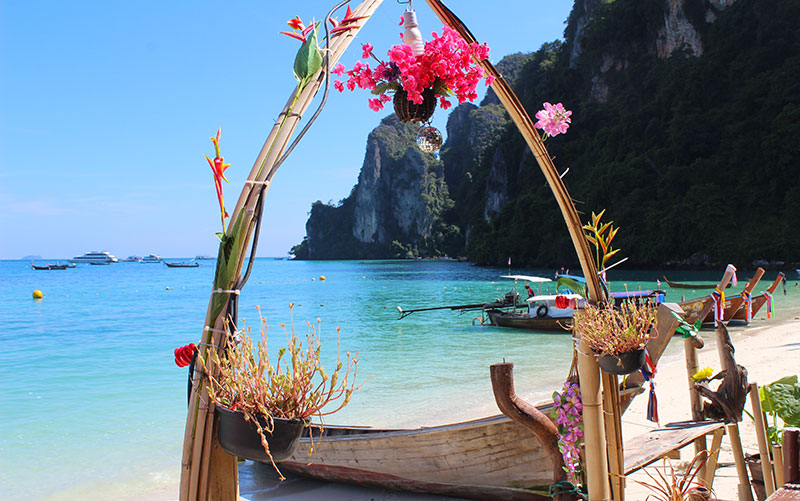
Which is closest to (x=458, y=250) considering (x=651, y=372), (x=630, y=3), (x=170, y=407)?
(x=630, y=3)

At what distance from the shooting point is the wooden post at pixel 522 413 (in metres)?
2.72

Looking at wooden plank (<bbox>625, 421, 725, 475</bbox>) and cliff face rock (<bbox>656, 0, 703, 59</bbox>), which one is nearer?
wooden plank (<bbox>625, 421, 725, 475</bbox>)

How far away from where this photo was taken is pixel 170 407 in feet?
35.2

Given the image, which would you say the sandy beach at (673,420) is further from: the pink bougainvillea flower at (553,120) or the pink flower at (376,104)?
the pink flower at (376,104)

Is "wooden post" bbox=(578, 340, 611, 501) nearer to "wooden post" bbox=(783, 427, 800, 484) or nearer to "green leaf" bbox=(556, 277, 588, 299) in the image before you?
"green leaf" bbox=(556, 277, 588, 299)

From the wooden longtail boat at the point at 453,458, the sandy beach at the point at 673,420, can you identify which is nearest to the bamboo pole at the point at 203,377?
the wooden longtail boat at the point at 453,458

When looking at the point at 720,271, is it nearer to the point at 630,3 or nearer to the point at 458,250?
the point at 630,3

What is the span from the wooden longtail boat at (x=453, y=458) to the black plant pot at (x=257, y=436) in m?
2.24

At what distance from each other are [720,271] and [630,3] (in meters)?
31.7

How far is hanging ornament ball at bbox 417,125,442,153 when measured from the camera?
2.32 m

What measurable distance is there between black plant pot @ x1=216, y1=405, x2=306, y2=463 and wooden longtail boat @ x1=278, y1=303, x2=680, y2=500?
2.24m

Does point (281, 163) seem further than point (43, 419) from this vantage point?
No

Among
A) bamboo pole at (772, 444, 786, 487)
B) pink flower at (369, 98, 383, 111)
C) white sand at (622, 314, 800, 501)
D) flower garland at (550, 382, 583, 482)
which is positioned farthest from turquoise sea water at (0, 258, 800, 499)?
bamboo pole at (772, 444, 786, 487)

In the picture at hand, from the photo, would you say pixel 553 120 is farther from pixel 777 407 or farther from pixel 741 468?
pixel 741 468
